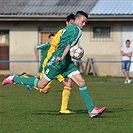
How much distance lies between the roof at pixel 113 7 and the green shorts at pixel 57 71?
1986 cm

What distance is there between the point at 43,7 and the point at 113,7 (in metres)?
3.75

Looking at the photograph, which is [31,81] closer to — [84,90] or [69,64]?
[69,64]

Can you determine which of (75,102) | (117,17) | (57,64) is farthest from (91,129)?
(117,17)

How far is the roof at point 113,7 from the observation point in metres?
31.8

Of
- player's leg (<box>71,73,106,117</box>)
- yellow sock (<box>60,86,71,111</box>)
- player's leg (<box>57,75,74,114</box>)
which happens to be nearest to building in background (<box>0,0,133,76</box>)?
player's leg (<box>57,75,74,114</box>)

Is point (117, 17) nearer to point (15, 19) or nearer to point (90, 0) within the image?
point (90, 0)

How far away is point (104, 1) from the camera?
33.2 metres

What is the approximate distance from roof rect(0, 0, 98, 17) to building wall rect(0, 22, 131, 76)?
63 cm

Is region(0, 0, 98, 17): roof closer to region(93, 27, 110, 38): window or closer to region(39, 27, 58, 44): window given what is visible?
region(39, 27, 58, 44): window

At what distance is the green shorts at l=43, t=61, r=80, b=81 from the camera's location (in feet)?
39.0

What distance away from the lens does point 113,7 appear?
107 feet

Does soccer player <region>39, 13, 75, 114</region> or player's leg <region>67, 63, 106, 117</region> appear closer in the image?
player's leg <region>67, 63, 106, 117</region>

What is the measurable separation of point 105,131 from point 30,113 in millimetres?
3341

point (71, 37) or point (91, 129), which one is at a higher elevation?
point (71, 37)
